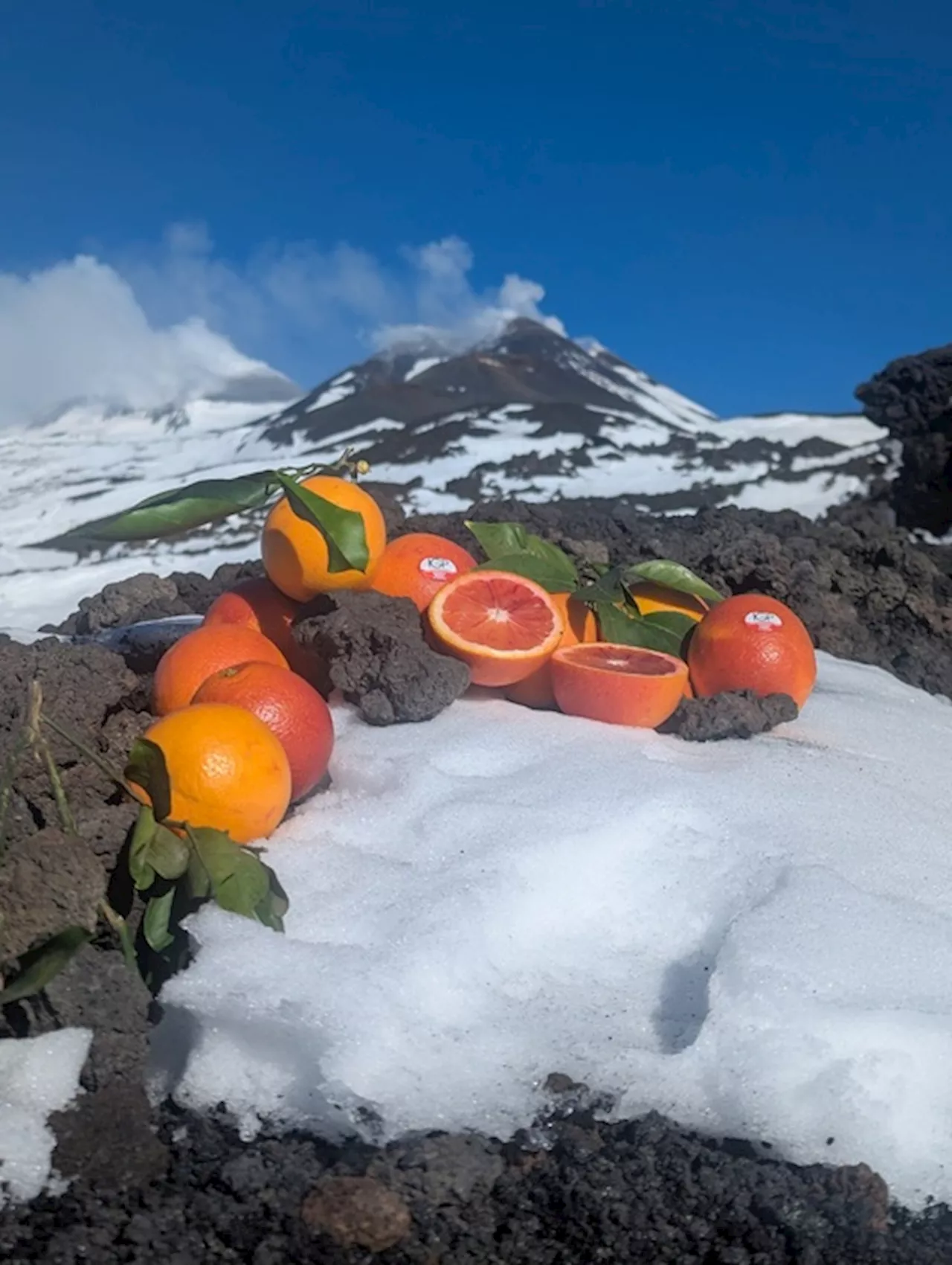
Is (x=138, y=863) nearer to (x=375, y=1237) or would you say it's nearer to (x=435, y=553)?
(x=375, y=1237)

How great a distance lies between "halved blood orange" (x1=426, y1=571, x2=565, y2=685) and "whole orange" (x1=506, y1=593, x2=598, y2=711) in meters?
0.04

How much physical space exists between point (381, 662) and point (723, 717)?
0.85 m

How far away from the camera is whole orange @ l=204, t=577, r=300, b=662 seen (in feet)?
9.43

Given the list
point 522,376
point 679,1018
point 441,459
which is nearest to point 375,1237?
point 679,1018

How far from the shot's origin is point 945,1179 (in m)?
1.65

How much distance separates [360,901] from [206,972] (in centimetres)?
33

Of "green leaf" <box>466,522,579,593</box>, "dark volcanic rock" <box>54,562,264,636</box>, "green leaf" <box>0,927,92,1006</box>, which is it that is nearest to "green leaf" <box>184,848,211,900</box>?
"green leaf" <box>0,927,92,1006</box>

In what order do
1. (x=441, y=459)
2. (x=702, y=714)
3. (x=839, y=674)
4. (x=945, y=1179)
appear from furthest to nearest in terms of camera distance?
1. (x=441, y=459)
2. (x=839, y=674)
3. (x=702, y=714)
4. (x=945, y=1179)

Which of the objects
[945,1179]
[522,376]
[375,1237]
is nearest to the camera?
[375,1237]

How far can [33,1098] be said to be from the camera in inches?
69.4

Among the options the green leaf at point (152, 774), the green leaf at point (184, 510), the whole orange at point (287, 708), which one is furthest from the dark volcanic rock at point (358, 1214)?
the green leaf at point (184, 510)

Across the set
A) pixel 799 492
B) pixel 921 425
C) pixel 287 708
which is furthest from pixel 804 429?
pixel 287 708

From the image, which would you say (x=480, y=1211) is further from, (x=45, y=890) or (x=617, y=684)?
(x=617, y=684)

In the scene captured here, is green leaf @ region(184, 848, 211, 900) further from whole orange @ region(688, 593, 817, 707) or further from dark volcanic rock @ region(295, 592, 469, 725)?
whole orange @ region(688, 593, 817, 707)
